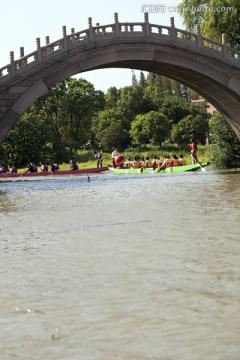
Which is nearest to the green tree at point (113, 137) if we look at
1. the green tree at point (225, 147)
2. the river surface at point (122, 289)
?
the green tree at point (225, 147)

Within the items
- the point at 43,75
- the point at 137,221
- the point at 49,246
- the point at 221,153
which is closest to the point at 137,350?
the point at 49,246

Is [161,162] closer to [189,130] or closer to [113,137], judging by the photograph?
[113,137]

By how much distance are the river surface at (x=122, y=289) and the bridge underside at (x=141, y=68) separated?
17809 millimetres

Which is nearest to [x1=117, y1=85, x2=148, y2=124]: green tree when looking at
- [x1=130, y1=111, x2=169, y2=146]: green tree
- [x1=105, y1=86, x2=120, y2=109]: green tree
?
[x1=105, y1=86, x2=120, y2=109]: green tree

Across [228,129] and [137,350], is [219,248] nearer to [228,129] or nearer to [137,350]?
[137,350]

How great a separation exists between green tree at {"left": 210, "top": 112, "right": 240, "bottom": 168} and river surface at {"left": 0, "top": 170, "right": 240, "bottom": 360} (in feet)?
74.4

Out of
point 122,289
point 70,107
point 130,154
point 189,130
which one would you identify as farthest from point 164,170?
point 189,130

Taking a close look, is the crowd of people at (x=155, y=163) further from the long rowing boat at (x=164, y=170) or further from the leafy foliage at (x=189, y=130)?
the leafy foliage at (x=189, y=130)

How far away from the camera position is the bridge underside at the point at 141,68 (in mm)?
30141

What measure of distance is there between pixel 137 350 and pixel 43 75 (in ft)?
88.0

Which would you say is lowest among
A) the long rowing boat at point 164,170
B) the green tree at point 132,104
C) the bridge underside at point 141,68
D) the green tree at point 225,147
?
the long rowing boat at point 164,170

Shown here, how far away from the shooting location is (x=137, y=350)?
473cm

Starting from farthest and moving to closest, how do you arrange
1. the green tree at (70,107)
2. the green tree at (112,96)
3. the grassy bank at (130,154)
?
the green tree at (112,96)
the green tree at (70,107)
the grassy bank at (130,154)

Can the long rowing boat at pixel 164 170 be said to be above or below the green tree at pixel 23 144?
below
